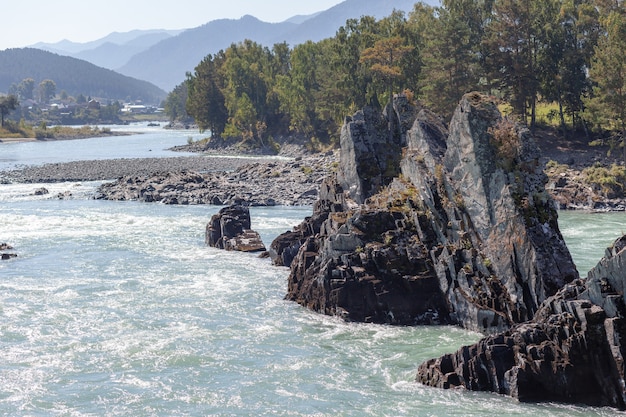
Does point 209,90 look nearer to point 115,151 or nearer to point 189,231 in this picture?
point 115,151

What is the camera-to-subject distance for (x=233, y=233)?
213 ft

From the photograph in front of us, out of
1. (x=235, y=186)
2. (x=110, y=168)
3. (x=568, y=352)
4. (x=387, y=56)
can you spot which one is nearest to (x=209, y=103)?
(x=110, y=168)

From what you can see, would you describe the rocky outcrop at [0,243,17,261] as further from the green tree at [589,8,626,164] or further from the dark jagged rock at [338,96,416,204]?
the green tree at [589,8,626,164]

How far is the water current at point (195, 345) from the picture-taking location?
32125 millimetres

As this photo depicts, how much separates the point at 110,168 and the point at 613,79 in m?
81.6

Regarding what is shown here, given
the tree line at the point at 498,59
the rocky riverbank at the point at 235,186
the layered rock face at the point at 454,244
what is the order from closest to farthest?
the layered rock face at the point at 454,244
the tree line at the point at 498,59
the rocky riverbank at the point at 235,186

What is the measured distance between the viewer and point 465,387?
32.8 m

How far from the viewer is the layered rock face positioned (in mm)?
39156

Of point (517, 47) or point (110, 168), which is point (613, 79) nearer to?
point (517, 47)

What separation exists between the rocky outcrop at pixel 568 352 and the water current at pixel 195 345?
2.49ft

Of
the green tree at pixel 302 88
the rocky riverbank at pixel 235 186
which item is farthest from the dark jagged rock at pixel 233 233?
the green tree at pixel 302 88

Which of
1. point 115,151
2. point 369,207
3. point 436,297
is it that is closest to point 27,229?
point 369,207

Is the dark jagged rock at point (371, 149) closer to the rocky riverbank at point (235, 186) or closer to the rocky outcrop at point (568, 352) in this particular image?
the rocky outcrop at point (568, 352)

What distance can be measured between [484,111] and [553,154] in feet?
194
